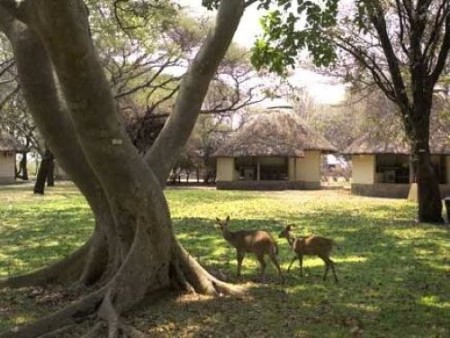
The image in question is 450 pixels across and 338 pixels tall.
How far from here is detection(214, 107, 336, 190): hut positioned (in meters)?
38.4

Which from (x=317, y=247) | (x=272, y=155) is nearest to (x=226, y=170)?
(x=272, y=155)

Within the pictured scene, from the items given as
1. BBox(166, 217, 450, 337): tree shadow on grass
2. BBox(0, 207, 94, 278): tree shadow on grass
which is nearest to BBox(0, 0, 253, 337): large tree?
BBox(166, 217, 450, 337): tree shadow on grass

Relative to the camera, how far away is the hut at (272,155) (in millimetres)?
38375

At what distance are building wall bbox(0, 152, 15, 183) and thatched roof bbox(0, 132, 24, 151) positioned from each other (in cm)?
91

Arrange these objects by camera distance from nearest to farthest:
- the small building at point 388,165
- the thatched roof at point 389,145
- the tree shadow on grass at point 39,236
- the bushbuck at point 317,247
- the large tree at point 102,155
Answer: the large tree at point 102,155, the bushbuck at point 317,247, the tree shadow on grass at point 39,236, the thatched roof at point 389,145, the small building at point 388,165

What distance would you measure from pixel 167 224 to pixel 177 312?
3.34 ft

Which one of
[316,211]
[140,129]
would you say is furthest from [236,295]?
[140,129]

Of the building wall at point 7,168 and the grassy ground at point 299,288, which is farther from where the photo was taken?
the building wall at point 7,168

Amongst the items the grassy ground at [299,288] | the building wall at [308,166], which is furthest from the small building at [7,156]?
the grassy ground at [299,288]

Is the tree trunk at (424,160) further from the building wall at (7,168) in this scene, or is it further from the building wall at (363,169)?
the building wall at (7,168)

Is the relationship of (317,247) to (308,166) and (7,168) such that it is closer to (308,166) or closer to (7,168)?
(308,166)

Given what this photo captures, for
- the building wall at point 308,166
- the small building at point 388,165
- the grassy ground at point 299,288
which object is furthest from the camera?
the building wall at point 308,166

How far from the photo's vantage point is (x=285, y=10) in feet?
33.4

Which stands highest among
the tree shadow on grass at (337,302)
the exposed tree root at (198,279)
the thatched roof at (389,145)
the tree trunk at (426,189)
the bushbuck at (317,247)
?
the thatched roof at (389,145)
